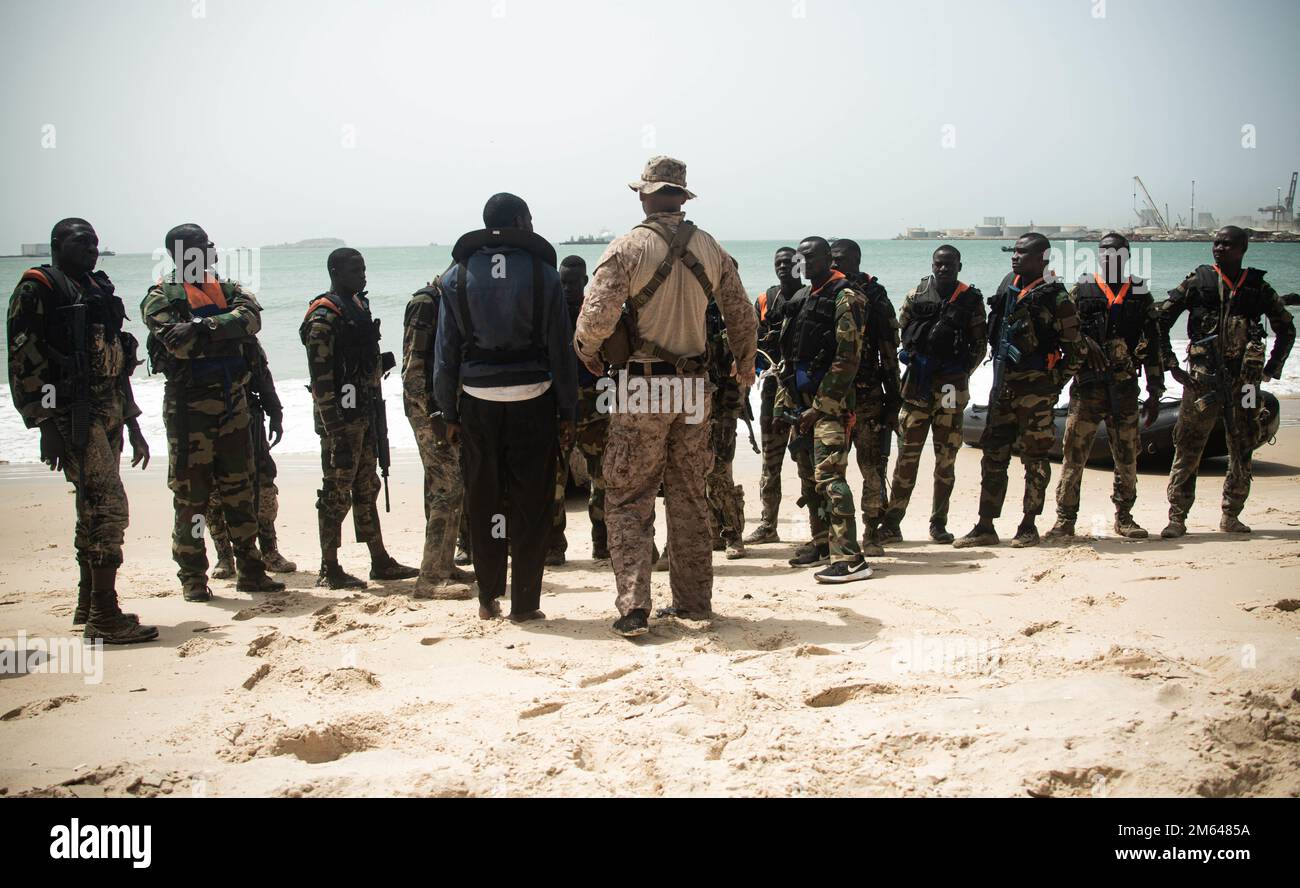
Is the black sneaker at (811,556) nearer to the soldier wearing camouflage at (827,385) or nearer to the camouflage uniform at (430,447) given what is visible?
the soldier wearing camouflage at (827,385)

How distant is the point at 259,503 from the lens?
21.9ft

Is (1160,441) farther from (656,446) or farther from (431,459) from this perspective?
(431,459)

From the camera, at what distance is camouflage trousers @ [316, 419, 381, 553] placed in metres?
6.30

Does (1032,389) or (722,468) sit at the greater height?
(1032,389)

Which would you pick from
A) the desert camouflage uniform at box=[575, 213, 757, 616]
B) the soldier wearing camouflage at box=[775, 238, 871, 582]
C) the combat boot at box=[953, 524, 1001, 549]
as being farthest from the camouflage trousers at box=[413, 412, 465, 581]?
the combat boot at box=[953, 524, 1001, 549]

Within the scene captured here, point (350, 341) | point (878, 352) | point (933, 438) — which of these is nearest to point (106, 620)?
point (350, 341)

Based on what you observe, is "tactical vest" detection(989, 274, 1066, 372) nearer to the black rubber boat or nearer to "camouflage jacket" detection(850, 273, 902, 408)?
"camouflage jacket" detection(850, 273, 902, 408)

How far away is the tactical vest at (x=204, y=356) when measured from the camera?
588cm

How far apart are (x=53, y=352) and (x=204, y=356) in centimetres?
97

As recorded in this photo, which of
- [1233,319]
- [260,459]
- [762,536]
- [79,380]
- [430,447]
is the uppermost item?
[1233,319]

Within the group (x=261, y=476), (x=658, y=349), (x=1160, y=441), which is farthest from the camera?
(x=1160, y=441)

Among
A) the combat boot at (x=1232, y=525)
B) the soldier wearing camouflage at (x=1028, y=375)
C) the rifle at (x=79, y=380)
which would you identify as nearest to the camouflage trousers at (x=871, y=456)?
the soldier wearing camouflage at (x=1028, y=375)
